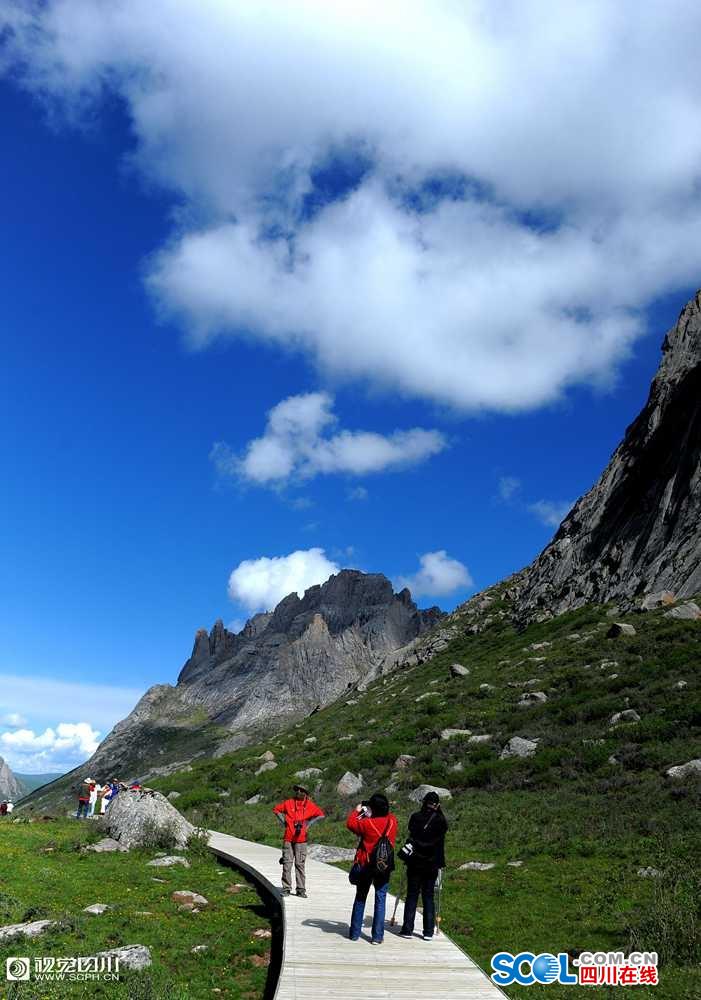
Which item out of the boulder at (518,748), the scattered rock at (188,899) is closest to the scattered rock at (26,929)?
the scattered rock at (188,899)

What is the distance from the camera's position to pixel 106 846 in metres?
21.8

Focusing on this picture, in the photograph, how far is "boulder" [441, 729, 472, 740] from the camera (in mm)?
33812

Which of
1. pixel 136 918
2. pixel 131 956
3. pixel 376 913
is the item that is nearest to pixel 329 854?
pixel 136 918

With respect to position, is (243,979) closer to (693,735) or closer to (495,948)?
(495,948)

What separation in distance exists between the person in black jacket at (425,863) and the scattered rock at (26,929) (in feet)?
22.5

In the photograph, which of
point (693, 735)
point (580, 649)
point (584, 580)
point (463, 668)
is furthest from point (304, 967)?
point (584, 580)

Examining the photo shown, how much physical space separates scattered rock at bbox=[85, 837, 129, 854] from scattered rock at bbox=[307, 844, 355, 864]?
6.11m

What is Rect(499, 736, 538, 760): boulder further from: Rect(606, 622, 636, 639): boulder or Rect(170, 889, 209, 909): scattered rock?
Rect(170, 889, 209, 909): scattered rock

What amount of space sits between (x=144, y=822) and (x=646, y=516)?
1917 inches

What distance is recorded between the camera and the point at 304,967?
10.5 m

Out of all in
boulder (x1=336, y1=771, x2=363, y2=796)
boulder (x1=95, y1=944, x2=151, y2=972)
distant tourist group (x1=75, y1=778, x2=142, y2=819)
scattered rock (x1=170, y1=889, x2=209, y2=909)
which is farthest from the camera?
distant tourist group (x1=75, y1=778, x2=142, y2=819)

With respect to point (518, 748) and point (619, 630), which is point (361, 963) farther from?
point (619, 630)

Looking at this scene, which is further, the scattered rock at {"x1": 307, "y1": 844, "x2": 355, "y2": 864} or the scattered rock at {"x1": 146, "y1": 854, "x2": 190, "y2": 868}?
the scattered rock at {"x1": 307, "y1": 844, "x2": 355, "y2": 864}

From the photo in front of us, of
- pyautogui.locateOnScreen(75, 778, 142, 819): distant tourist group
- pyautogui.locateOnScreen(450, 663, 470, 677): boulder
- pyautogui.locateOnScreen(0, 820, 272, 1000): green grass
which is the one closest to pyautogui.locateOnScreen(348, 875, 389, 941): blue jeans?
pyautogui.locateOnScreen(0, 820, 272, 1000): green grass
